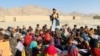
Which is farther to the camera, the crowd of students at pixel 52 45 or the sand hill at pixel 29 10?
the sand hill at pixel 29 10

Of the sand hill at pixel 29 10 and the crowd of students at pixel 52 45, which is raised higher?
the crowd of students at pixel 52 45

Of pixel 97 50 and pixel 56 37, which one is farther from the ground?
pixel 97 50

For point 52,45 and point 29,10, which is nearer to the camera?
point 52,45

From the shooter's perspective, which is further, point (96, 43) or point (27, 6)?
point (27, 6)

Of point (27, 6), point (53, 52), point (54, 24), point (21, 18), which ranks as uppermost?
point (53, 52)

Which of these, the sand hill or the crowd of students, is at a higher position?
the crowd of students

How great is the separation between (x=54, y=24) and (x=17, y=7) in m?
132

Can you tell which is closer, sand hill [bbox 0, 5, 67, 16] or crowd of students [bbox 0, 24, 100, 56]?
crowd of students [bbox 0, 24, 100, 56]

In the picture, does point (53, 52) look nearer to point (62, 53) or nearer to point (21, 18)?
point (62, 53)

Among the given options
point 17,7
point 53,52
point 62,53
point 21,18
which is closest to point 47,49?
point 53,52

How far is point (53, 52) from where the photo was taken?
9320mm

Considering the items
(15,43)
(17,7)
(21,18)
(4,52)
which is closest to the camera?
(4,52)

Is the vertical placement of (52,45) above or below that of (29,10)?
above

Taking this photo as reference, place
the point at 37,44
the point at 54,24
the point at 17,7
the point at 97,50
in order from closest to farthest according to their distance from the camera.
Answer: the point at 97,50 → the point at 37,44 → the point at 54,24 → the point at 17,7
